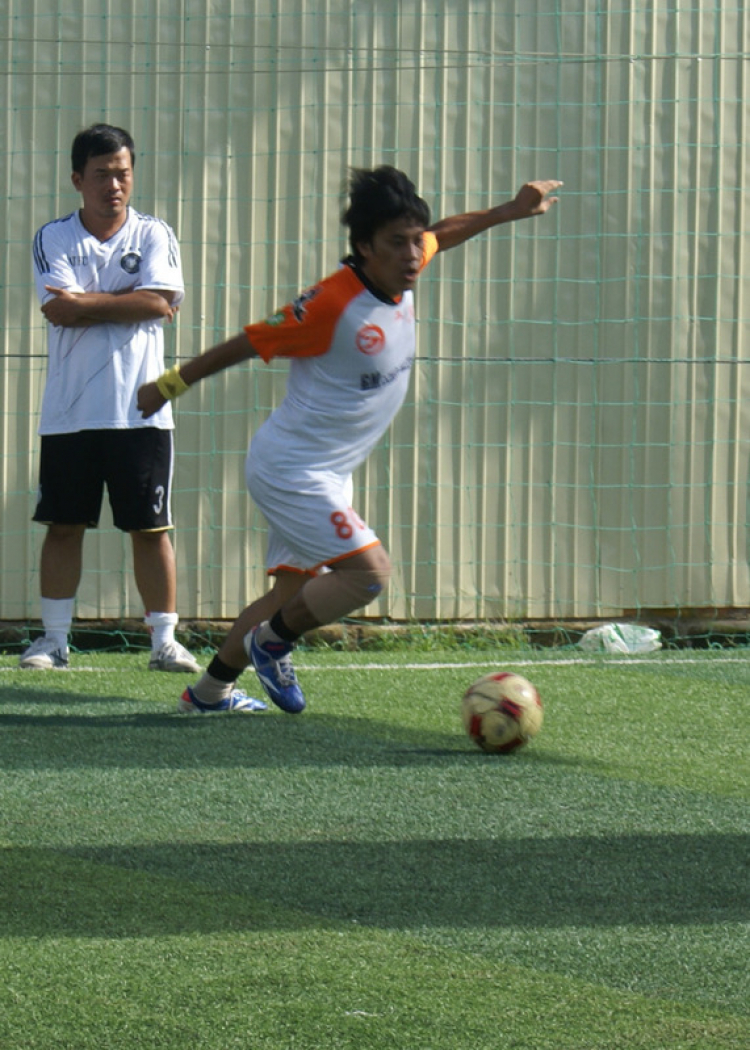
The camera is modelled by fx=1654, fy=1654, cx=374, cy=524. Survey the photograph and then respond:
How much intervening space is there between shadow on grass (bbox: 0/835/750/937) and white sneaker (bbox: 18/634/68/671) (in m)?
3.09

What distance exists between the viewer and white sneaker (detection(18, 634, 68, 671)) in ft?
22.6

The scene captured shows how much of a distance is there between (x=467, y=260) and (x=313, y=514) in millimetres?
3630

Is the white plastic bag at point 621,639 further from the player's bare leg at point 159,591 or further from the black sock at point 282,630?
the black sock at point 282,630

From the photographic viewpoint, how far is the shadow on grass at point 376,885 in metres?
3.33

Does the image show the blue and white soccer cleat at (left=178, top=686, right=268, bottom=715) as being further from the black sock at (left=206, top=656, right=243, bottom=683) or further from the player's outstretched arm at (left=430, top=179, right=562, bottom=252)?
the player's outstretched arm at (left=430, top=179, right=562, bottom=252)

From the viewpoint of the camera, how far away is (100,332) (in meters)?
→ 6.88

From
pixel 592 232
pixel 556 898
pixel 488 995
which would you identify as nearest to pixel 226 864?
pixel 556 898

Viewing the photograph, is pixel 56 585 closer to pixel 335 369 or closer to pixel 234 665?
pixel 234 665

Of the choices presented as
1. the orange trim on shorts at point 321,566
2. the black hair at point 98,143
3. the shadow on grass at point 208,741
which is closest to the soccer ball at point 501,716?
the shadow on grass at point 208,741

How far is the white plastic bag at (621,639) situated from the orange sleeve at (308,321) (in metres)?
3.48

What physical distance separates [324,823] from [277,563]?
5.99 feet

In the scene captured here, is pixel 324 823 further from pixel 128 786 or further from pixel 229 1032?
pixel 229 1032

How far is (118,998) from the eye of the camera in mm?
2816

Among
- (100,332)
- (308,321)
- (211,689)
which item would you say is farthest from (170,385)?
(100,332)
